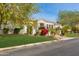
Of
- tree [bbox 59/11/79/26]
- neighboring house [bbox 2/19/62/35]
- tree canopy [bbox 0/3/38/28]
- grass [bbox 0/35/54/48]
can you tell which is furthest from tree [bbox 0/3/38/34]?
tree [bbox 59/11/79/26]

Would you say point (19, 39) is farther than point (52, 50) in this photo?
Yes

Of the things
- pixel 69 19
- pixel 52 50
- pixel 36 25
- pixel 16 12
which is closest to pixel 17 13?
pixel 16 12

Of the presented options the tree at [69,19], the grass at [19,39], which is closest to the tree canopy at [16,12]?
the grass at [19,39]

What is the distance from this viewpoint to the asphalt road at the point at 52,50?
1305 centimetres

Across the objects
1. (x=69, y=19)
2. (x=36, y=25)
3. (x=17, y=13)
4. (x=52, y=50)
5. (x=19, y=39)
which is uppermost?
(x=17, y=13)

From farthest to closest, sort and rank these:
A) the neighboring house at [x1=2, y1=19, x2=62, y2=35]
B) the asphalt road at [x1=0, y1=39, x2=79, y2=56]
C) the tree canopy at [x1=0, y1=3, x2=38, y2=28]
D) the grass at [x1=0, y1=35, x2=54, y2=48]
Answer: the tree canopy at [x1=0, y1=3, x2=38, y2=28], the grass at [x1=0, y1=35, x2=54, y2=48], the neighboring house at [x1=2, y1=19, x2=62, y2=35], the asphalt road at [x1=0, y1=39, x2=79, y2=56]

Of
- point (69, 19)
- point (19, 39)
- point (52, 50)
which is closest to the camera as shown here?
point (52, 50)

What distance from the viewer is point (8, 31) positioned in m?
15.2

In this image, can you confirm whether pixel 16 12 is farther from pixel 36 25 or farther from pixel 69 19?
pixel 69 19

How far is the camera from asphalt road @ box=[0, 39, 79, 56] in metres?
13.0

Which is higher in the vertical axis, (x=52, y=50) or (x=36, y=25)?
(x=36, y=25)

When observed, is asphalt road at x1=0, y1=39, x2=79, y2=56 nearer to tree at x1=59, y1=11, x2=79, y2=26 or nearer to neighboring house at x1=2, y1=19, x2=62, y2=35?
neighboring house at x1=2, y1=19, x2=62, y2=35

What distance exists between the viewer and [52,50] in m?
13.7

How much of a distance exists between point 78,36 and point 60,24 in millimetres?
934
